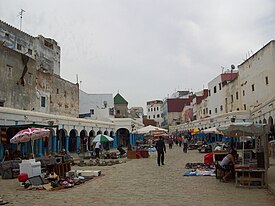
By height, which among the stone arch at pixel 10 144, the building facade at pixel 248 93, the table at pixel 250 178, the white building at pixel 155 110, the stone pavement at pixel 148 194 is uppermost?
the white building at pixel 155 110

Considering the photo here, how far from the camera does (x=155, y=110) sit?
110 meters

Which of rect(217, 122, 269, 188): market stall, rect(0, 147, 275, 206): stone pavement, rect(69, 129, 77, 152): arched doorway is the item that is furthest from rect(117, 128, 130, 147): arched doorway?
rect(217, 122, 269, 188): market stall

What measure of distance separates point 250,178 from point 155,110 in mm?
99251

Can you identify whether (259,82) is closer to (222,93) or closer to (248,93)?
(248,93)

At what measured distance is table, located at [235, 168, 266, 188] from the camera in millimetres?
10859

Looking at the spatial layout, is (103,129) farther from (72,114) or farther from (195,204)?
(195,204)

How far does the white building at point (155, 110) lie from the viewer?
108150mm

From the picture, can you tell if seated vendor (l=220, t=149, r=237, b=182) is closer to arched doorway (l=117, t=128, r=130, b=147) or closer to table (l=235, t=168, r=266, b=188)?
table (l=235, t=168, r=266, b=188)

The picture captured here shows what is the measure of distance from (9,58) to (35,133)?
55.7 ft

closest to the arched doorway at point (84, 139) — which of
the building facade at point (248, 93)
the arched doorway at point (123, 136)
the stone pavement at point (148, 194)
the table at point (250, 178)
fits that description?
the arched doorway at point (123, 136)

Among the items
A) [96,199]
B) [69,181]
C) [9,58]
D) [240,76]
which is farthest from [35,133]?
[240,76]

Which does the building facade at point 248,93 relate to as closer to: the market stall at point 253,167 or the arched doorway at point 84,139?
the market stall at point 253,167

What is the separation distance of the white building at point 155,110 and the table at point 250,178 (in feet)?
312

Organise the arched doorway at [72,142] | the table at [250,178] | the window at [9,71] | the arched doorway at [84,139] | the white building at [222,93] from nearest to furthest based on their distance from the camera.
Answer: the table at [250,178] → the window at [9,71] → the arched doorway at [72,142] → the arched doorway at [84,139] → the white building at [222,93]
